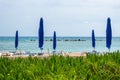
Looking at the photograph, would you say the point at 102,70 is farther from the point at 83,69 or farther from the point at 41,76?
the point at 41,76

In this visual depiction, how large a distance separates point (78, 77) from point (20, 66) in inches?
40.9

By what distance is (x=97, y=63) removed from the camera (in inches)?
274

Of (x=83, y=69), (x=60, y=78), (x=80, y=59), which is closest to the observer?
(x=60, y=78)

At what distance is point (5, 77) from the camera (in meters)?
6.02

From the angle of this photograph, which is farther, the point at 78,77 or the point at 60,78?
the point at 78,77

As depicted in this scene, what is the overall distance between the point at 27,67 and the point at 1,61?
0.92 meters

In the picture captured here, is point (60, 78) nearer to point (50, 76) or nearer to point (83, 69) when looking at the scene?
point (50, 76)

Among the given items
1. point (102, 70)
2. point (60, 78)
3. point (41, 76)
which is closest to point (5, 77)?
point (41, 76)

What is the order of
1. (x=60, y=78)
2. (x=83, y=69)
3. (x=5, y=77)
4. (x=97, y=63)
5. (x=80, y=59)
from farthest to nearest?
(x=80, y=59), (x=97, y=63), (x=83, y=69), (x=5, y=77), (x=60, y=78)

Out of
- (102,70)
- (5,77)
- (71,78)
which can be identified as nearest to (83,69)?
(102,70)

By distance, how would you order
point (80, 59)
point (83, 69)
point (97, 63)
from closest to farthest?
point (83, 69), point (97, 63), point (80, 59)

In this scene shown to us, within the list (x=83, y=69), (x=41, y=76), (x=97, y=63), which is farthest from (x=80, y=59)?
(x=41, y=76)

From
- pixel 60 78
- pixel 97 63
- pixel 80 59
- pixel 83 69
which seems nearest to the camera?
pixel 60 78

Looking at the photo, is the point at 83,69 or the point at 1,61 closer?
the point at 83,69
